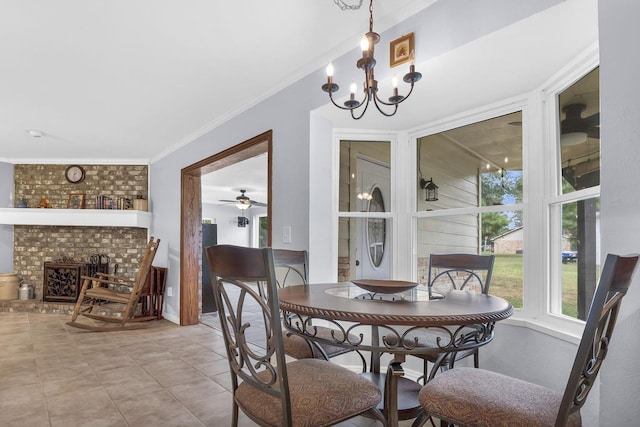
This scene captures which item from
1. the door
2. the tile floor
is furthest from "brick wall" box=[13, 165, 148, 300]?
the door

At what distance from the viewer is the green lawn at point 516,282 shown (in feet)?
6.63

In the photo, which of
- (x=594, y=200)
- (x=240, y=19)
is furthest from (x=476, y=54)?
(x=240, y=19)

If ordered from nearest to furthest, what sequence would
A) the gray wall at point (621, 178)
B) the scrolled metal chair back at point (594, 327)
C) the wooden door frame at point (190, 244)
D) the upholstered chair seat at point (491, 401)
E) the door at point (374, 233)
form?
the scrolled metal chair back at point (594, 327) < the upholstered chair seat at point (491, 401) < the gray wall at point (621, 178) < the door at point (374, 233) < the wooden door frame at point (190, 244)

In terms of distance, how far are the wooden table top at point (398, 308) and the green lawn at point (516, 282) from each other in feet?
2.19

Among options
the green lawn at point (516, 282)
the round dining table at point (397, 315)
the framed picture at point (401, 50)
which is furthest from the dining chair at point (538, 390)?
the framed picture at point (401, 50)

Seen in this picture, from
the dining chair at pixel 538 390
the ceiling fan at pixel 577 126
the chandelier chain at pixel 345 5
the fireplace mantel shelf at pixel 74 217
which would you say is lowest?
the dining chair at pixel 538 390

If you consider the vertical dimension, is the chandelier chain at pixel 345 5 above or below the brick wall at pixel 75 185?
above

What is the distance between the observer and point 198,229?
4.82 m

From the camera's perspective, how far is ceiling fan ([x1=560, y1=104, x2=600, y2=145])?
1.93 metres

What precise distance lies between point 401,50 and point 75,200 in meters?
5.65

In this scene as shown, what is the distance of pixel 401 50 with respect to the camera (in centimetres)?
211

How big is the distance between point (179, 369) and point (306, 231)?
1.56 m

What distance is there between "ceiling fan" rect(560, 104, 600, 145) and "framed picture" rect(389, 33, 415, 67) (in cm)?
93

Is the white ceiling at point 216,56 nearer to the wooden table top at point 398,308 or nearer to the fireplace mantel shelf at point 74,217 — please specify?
the wooden table top at point 398,308
